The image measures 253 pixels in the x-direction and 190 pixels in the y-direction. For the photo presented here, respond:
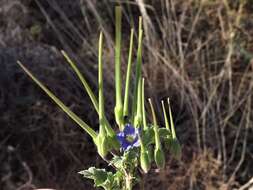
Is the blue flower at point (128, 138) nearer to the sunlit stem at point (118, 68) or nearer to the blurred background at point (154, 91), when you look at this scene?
the sunlit stem at point (118, 68)

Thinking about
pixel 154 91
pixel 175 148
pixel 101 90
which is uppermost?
pixel 101 90

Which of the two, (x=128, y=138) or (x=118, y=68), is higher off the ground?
(x=118, y=68)

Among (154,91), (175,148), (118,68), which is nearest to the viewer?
(118,68)

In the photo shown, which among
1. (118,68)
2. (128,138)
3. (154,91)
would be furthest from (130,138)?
(154,91)

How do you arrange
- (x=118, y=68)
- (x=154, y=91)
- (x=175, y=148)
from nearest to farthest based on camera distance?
(x=118, y=68)
(x=175, y=148)
(x=154, y=91)

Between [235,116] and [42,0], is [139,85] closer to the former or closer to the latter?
[235,116]

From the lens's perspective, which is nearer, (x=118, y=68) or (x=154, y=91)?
(x=118, y=68)

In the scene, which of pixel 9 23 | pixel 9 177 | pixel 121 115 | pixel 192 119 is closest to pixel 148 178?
pixel 192 119

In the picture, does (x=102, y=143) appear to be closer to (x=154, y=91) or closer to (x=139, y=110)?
(x=139, y=110)
